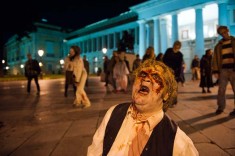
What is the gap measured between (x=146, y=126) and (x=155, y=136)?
0.09m

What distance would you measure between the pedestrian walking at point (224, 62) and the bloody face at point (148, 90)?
183 inches

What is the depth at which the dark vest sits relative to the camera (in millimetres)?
1560

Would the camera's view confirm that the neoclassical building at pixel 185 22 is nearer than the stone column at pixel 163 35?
Yes

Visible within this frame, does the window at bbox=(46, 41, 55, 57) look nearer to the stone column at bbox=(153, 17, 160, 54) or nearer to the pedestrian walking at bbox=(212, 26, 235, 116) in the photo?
the stone column at bbox=(153, 17, 160, 54)

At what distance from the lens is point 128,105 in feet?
6.02

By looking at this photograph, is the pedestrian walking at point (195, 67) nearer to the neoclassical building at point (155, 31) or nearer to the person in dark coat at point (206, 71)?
the person in dark coat at point (206, 71)

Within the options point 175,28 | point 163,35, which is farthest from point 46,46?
point 175,28

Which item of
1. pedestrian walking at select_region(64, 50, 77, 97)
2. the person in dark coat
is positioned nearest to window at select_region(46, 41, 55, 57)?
the person in dark coat

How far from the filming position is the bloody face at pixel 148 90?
1.63 m

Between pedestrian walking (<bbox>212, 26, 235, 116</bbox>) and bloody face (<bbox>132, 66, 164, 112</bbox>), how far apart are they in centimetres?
465

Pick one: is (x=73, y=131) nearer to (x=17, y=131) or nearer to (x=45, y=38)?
(x=17, y=131)

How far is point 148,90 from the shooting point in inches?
64.6

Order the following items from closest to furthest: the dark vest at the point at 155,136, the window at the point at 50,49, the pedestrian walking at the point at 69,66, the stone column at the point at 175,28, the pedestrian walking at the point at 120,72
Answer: the dark vest at the point at 155,136 → the pedestrian walking at the point at 69,66 → the pedestrian walking at the point at 120,72 → the stone column at the point at 175,28 → the window at the point at 50,49

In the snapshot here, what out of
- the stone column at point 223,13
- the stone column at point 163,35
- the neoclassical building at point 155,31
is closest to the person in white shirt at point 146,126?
the neoclassical building at point 155,31
